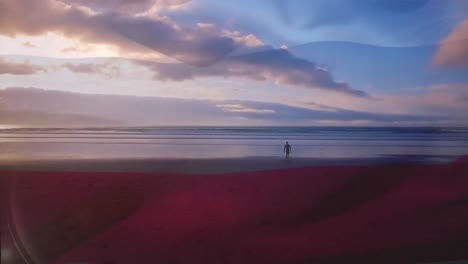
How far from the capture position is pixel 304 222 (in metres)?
4.26

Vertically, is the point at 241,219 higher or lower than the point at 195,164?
lower

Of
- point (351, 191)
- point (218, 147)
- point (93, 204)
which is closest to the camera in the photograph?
point (93, 204)

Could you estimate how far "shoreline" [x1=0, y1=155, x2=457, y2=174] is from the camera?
6.15 metres

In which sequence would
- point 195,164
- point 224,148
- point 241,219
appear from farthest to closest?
point 224,148 → point 195,164 → point 241,219

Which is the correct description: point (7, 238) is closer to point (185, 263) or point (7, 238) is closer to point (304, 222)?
point (185, 263)

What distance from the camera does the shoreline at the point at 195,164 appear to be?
6152 millimetres

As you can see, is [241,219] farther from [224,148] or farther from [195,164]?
[224,148]

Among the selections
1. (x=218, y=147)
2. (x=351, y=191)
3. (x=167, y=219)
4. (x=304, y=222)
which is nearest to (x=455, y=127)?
(x=351, y=191)

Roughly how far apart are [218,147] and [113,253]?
11.1 m

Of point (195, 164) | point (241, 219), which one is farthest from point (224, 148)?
point (241, 219)

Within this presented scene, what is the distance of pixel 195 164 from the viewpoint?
8508 millimetres

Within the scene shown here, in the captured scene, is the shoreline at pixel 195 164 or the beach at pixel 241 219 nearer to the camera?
the beach at pixel 241 219

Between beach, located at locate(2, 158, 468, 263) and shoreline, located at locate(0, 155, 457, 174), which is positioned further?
shoreline, located at locate(0, 155, 457, 174)

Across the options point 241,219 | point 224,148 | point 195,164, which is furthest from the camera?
point 224,148
